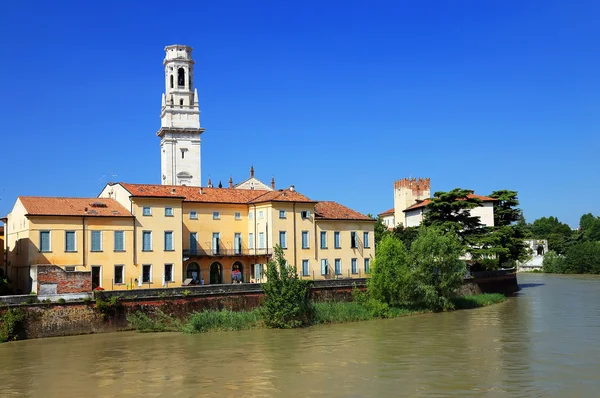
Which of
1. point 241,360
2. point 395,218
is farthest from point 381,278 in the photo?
point 395,218

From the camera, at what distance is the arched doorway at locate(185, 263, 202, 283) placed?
46375mm

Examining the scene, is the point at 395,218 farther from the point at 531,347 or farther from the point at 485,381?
the point at 485,381

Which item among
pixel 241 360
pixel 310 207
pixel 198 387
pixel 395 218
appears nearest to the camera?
pixel 198 387

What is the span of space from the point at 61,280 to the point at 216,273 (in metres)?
14.5

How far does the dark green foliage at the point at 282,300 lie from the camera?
36562 millimetres

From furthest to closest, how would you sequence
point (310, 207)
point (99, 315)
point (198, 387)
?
point (310, 207)
point (99, 315)
point (198, 387)

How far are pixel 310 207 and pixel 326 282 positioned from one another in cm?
704

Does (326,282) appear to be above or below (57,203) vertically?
below

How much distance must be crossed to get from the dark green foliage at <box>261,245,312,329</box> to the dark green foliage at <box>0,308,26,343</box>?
1243 cm

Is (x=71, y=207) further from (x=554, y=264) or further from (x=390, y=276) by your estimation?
(x=554, y=264)

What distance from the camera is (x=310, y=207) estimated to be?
49125 millimetres

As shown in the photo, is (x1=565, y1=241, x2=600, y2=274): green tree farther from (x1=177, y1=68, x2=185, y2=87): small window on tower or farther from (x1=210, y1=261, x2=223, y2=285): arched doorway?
(x1=210, y1=261, x2=223, y2=285): arched doorway

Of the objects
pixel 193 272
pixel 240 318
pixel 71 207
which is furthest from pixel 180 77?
pixel 240 318

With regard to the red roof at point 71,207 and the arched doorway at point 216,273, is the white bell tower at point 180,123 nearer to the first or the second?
the arched doorway at point 216,273
